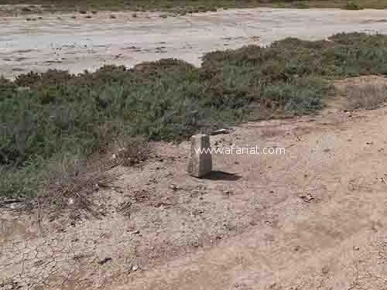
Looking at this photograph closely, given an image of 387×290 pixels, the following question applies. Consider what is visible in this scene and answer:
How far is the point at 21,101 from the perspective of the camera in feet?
30.6

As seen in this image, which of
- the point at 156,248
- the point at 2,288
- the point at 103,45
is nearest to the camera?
the point at 2,288

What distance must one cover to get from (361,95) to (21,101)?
24.0 feet

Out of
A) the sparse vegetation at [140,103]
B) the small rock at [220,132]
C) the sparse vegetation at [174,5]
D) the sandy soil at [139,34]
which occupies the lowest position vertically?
the small rock at [220,132]

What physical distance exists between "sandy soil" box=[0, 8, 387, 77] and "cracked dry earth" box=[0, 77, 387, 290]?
35.5 ft

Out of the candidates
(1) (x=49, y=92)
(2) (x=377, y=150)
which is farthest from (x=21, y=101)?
(2) (x=377, y=150)

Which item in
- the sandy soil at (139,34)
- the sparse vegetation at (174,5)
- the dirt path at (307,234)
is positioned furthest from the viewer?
the sparse vegetation at (174,5)

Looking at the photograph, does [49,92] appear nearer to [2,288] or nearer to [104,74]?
[104,74]

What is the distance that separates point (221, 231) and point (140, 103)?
4666 mm

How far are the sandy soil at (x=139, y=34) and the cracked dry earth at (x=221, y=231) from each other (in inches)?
426

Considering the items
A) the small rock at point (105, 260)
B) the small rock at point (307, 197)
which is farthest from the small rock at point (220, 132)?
the small rock at point (105, 260)

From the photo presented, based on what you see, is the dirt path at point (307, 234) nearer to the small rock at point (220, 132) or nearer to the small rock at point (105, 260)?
the small rock at point (105, 260)

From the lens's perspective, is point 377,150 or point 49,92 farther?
point 49,92

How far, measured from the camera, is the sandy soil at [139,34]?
62.4 ft

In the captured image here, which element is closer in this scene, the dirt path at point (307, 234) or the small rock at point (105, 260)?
the dirt path at point (307, 234)
